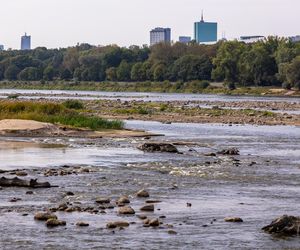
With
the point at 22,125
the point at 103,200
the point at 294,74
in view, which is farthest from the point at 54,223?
the point at 294,74

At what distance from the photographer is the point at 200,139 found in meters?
47.9

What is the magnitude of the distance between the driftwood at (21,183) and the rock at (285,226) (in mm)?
8296

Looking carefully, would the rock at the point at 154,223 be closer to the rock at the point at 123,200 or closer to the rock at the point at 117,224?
the rock at the point at 117,224

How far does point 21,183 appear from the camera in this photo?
2594 centimetres

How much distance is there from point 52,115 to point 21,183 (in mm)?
29212

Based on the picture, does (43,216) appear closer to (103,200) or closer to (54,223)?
(54,223)

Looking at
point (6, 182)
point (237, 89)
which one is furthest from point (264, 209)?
point (237, 89)

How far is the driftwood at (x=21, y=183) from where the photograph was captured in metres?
25.7

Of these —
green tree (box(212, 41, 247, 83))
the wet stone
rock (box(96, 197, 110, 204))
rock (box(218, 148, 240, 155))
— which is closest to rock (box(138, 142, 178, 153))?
rock (box(218, 148, 240, 155))

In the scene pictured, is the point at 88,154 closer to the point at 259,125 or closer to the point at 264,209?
the point at 264,209

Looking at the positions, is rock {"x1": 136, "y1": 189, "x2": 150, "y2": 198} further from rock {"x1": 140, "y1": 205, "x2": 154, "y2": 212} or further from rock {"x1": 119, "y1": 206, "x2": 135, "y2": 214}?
rock {"x1": 119, "y1": 206, "x2": 135, "y2": 214}

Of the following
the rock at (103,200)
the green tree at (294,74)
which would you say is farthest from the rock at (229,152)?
the green tree at (294,74)

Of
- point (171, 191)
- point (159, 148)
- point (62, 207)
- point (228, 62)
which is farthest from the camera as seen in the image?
point (228, 62)

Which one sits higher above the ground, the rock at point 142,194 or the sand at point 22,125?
the rock at point 142,194
